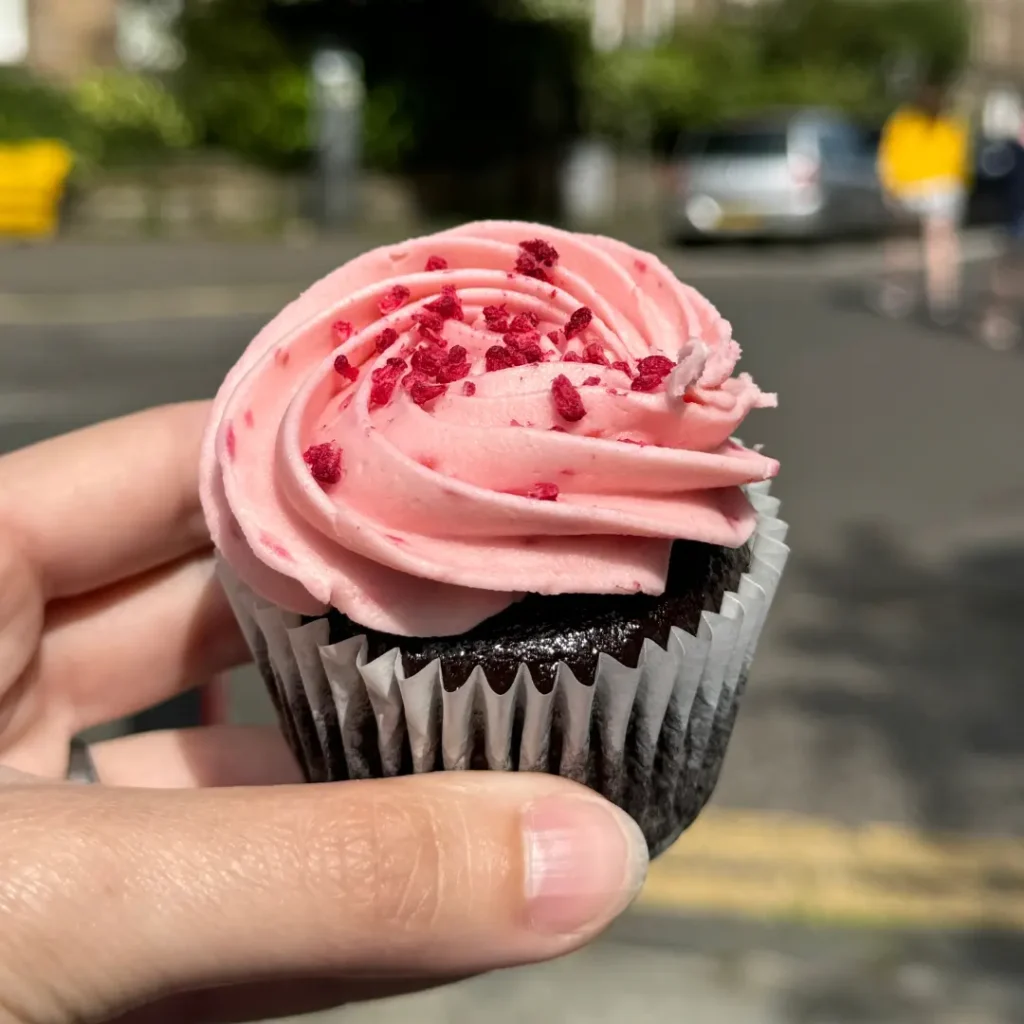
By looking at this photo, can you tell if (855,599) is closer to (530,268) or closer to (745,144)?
(530,268)

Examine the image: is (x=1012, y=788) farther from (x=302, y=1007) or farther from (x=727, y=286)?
(x=727, y=286)

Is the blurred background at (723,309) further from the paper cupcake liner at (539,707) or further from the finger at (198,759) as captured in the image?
the paper cupcake liner at (539,707)

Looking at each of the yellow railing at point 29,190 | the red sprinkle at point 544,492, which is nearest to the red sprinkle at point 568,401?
the red sprinkle at point 544,492

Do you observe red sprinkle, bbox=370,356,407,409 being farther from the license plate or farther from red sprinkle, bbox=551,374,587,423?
the license plate

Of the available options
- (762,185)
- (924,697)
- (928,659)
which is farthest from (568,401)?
(762,185)

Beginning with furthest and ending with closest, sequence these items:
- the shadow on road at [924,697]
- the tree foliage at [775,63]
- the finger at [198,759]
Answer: the tree foliage at [775,63], the shadow on road at [924,697], the finger at [198,759]
